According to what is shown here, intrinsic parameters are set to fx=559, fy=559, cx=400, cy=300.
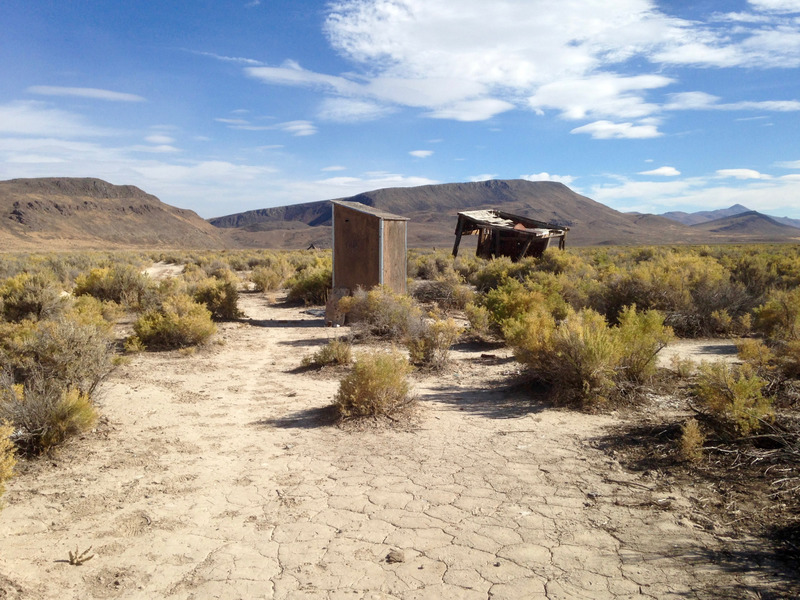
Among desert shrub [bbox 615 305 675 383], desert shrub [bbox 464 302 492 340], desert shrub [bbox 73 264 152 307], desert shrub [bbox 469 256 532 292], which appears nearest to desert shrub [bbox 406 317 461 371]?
desert shrub [bbox 464 302 492 340]

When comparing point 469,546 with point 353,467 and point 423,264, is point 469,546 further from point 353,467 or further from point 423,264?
point 423,264

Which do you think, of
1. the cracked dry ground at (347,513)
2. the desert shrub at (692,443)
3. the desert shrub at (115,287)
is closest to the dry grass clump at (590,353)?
the cracked dry ground at (347,513)

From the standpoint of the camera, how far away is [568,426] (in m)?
5.84

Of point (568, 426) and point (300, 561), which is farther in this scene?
point (568, 426)

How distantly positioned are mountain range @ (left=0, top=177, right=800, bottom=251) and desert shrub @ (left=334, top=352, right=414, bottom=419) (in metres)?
43.1

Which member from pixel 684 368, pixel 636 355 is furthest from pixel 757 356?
pixel 636 355

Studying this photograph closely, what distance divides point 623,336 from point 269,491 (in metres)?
4.51

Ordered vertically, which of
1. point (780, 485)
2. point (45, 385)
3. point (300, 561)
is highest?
point (45, 385)

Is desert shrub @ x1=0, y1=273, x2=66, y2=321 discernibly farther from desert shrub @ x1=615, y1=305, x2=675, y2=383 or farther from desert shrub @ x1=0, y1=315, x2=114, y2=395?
desert shrub @ x1=615, y1=305, x2=675, y2=383

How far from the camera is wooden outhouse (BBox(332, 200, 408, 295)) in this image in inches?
495

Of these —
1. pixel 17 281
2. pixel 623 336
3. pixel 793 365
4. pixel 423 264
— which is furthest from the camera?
pixel 423 264

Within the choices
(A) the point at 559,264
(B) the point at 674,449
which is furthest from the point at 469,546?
(A) the point at 559,264

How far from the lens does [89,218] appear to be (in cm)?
7831

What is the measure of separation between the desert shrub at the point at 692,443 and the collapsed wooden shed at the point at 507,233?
14.0 m
